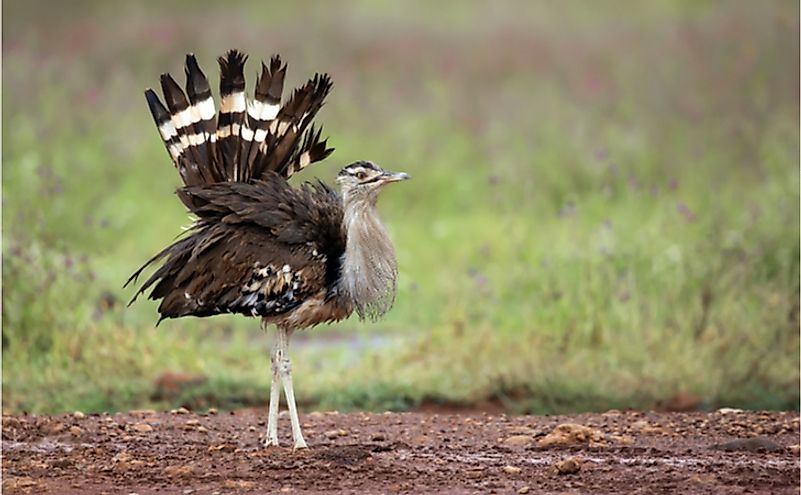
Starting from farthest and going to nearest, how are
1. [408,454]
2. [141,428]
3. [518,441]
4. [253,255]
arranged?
[141,428]
[518,441]
[253,255]
[408,454]

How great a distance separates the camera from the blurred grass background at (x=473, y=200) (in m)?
9.45

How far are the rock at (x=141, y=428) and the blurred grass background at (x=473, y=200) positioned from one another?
1.59 m

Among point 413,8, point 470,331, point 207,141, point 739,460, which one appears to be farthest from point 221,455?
point 413,8

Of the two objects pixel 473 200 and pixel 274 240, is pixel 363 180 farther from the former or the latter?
pixel 473 200

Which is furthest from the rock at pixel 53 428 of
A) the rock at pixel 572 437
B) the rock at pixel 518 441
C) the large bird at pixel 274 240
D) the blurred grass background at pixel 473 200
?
the rock at pixel 572 437

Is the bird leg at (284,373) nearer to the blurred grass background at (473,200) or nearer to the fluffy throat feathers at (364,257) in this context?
the fluffy throat feathers at (364,257)

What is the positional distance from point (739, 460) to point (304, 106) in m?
2.56

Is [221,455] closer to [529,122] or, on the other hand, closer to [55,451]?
[55,451]

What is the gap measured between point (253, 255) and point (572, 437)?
5.37 ft

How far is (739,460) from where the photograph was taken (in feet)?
21.4

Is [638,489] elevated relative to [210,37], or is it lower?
lower

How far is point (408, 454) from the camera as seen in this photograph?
264 inches

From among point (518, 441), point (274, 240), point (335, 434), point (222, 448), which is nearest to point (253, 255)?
point (274, 240)

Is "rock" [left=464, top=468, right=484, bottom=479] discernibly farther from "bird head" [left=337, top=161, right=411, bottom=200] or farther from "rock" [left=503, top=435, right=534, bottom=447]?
"bird head" [left=337, top=161, right=411, bottom=200]
